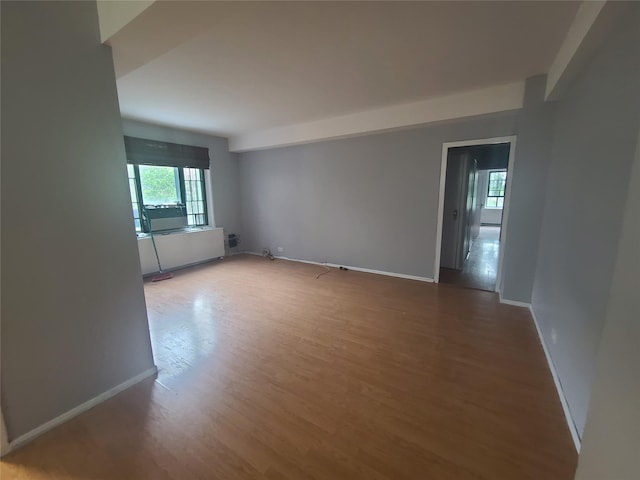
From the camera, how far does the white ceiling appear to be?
1.74 meters

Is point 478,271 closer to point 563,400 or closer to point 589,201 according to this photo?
A: point 563,400

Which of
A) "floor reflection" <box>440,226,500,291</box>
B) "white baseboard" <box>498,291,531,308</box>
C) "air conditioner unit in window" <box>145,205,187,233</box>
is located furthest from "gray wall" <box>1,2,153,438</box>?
"floor reflection" <box>440,226,500,291</box>

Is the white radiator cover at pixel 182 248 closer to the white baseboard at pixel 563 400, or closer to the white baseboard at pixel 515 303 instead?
the white baseboard at pixel 515 303

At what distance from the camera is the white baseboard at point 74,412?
1.54 metres

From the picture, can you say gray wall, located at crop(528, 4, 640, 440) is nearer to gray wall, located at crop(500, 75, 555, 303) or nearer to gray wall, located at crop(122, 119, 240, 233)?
gray wall, located at crop(500, 75, 555, 303)

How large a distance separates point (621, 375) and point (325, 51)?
2.73 metres

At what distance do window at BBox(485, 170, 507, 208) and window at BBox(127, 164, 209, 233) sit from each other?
33.3 feet

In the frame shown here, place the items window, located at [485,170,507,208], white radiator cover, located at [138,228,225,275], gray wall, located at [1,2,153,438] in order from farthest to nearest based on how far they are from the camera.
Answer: window, located at [485,170,507,208]
white radiator cover, located at [138,228,225,275]
gray wall, located at [1,2,153,438]

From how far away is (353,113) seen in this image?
421 cm

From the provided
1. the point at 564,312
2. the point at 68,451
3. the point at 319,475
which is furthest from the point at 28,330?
the point at 564,312

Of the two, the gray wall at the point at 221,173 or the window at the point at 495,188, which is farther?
the window at the point at 495,188

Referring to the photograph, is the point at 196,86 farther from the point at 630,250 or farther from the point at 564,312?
the point at 564,312

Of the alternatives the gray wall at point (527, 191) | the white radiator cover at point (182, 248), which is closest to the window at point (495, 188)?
the gray wall at point (527, 191)

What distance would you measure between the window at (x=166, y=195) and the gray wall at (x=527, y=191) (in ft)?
18.0
